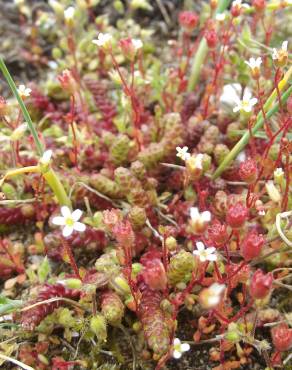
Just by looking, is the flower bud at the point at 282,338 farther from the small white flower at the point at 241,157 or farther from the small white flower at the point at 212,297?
the small white flower at the point at 241,157

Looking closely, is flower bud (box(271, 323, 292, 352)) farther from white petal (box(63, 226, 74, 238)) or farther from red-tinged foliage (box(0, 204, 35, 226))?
red-tinged foliage (box(0, 204, 35, 226))

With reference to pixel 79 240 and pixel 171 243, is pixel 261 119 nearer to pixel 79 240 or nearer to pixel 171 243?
pixel 171 243

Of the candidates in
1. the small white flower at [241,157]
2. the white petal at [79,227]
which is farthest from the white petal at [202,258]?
the small white flower at [241,157]

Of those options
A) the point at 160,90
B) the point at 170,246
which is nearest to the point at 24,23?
the point at 160,90

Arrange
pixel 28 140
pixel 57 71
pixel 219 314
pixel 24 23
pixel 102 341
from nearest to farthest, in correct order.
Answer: pixel 219 314
pixel 102 341
pixel 28 140
pixel 57 71
pixel 24 23

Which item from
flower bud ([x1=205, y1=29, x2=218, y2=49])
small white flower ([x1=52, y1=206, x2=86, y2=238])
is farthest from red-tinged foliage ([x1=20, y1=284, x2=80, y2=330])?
flower bud ([x1=205, y1=29, x2=218, y2=49])

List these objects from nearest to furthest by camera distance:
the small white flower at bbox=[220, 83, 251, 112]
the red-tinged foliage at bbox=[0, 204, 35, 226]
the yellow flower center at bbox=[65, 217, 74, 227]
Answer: the yellow flower center at bbox=[65, 217, 74, 227] < the red-tinged foliage at bbox=[0, 204, 35, 226] < the small white flower at bbox=[220, 83, 251, 112]

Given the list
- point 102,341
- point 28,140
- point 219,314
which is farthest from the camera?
point 28,140

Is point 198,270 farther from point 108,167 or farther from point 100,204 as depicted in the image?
point 108,167

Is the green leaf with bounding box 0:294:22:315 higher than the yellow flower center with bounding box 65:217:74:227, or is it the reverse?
the yellow flower center with bounding box 65:217:74:227

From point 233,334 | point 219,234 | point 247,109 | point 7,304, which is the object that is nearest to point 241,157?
point 247,109
